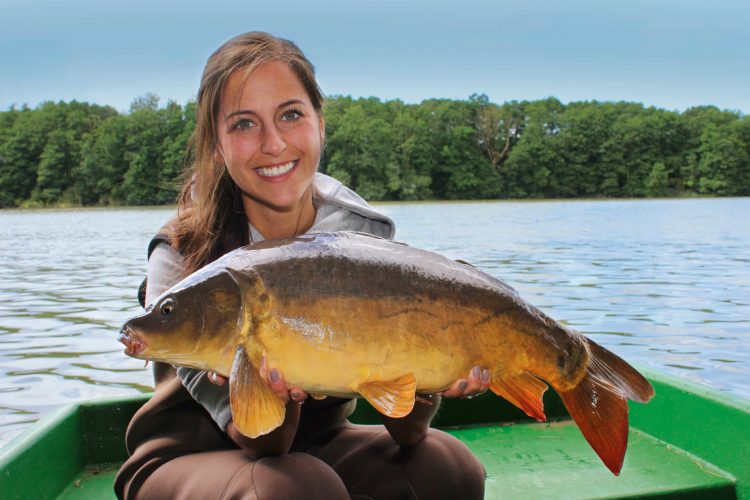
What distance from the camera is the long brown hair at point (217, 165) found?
2852 mm

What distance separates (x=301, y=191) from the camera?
9.62 feet

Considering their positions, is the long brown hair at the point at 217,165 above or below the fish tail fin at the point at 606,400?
above

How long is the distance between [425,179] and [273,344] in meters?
63.9

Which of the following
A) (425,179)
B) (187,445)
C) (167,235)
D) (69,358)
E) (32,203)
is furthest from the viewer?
(425,179)

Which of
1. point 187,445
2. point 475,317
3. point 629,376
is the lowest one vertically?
point 187,445

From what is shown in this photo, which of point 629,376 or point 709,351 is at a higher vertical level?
point 629,376

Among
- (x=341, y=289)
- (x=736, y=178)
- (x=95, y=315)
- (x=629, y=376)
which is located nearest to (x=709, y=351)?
(x=629, y=376)

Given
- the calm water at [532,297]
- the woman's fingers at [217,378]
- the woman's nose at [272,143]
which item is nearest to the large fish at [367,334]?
the woman's fingers at [217,378]

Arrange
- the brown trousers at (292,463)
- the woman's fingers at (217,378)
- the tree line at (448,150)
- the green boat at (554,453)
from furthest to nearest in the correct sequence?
the tree line at (448,150) < the green boat at (554,453) < the brown trousers at (292,463) < the woman's fingers at (217,378)

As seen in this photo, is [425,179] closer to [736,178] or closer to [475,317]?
[736,178]

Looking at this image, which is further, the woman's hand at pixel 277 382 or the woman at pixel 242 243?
the woman at pixel 242 243

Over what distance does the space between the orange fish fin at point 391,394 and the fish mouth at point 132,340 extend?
0.63 metres

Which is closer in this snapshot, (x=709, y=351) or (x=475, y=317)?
(x=475, y=317)

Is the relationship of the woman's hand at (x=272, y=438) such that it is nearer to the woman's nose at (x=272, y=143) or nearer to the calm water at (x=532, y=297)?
the woman's nose at (x=272, y=143)
